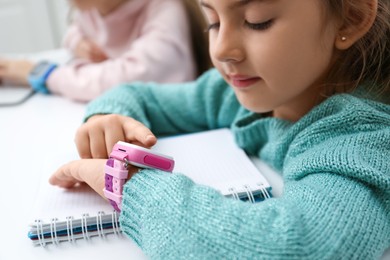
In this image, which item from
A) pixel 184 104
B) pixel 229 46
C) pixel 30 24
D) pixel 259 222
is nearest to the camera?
pixel 259 222

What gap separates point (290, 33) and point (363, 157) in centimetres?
17

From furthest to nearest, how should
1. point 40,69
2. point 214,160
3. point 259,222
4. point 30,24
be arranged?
1. point 30,24
2. point 40,69
3. point 214,160
4. point 259,222

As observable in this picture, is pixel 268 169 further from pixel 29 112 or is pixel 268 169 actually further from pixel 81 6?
pixel 81 6

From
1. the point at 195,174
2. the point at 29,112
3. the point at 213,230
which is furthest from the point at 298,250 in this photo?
the point at 29,112

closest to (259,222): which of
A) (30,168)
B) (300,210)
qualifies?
(300,210)

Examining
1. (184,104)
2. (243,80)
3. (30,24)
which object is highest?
(243,80)

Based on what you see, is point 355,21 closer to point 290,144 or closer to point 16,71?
point 290,144

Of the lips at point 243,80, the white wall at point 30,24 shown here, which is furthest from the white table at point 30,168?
the white wall at point 30,24

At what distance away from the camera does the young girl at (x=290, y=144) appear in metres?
0.40

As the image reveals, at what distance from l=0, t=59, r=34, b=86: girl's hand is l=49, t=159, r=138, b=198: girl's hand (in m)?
0.57

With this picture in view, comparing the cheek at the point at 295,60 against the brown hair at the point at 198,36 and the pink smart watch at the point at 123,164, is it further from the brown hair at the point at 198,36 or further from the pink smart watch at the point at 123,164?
the brown hair at the point at 198,36

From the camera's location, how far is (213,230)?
41 cm

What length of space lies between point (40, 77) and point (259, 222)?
30.1 inches

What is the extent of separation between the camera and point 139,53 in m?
0.93
